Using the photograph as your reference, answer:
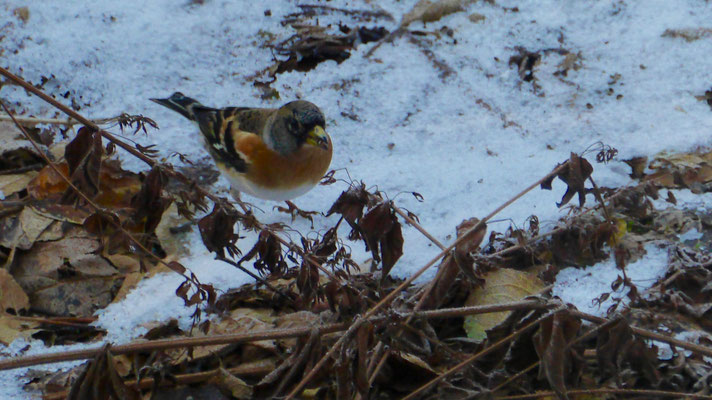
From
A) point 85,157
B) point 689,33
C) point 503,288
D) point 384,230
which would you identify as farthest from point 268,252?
point 689,33

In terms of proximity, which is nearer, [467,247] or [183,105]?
[467,247]

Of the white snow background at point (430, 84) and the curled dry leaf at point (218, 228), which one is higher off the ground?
the white snow background at point (430, 84)

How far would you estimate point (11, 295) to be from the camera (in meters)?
2.96

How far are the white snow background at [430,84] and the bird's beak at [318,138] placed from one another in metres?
0.62

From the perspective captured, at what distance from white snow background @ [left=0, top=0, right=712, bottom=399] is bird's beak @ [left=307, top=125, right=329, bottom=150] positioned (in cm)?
62

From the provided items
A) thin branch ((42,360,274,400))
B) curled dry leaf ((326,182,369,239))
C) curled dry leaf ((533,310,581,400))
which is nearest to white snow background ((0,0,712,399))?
thin branch ((42,360,274,400))

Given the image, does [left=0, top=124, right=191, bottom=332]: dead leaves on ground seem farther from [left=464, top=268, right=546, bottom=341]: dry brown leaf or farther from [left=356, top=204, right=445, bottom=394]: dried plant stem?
[left=464, top=268, right=546, bottom=341]: dry brown leaf

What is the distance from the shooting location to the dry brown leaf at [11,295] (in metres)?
2.92

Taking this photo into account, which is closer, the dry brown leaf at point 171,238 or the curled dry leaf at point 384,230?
the curled dry leaf at point 384,230

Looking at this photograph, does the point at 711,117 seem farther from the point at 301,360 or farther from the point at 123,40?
the point at 123,40

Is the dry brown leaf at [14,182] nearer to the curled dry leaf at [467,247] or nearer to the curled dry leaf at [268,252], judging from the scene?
the curled dry leaf at [268,252]

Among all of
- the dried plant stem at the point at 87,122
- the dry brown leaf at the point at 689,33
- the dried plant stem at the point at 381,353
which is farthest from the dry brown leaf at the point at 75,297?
the dry brown leaf at the point at 689,33

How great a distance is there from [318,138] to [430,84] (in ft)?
5.41

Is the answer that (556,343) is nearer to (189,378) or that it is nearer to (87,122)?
(189,378)
